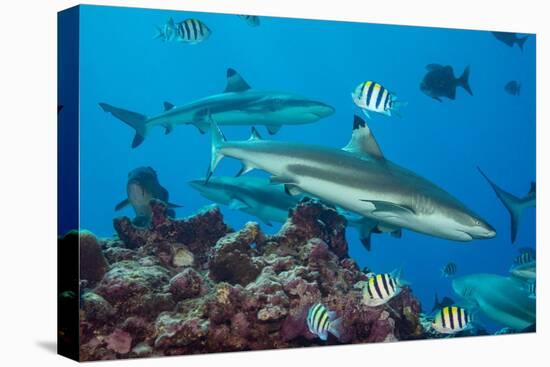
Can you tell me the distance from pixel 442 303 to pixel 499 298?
2.19ft

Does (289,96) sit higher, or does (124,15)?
(124,15)

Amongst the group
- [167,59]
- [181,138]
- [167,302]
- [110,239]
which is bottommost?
[167,302]

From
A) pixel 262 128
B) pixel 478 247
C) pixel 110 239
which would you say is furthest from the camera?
pixel 478 247

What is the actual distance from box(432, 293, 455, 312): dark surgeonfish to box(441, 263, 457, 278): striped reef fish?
21cm

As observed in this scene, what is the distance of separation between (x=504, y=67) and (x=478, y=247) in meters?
1.72

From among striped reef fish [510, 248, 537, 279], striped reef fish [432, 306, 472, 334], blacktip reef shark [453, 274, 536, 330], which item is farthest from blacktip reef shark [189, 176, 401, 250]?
striped reef fish [510, 248, 537, 279]

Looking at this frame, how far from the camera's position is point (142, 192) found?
7.97 meters

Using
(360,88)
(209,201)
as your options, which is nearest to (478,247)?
(360,88)

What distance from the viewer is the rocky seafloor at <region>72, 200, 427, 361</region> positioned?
25.6 ft

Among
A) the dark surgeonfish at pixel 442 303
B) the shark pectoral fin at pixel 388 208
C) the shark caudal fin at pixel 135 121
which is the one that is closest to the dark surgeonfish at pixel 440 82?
the shark pectoral fin at pixel 388 208

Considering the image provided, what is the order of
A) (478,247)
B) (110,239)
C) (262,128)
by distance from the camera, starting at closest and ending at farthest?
(110,239) < (262,128) < (478,247)

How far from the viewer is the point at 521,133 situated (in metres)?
9.68

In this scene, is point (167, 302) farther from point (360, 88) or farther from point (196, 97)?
point (360, 88)

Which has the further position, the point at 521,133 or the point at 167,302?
the point at 521,133
